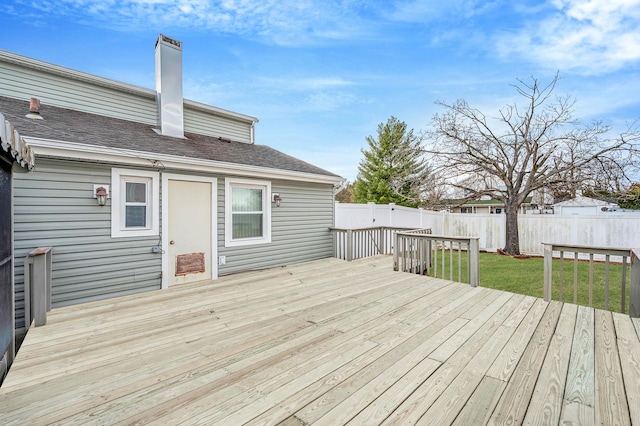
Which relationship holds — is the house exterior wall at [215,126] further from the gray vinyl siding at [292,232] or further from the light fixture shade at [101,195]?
the light fixture shade at [101,195]

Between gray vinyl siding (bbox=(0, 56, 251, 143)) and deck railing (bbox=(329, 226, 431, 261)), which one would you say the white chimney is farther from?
deck railing (bbox=(329, 226, 431, 261))

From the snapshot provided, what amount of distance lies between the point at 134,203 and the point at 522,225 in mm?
12312

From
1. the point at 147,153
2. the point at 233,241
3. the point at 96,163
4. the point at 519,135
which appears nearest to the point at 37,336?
the point at 96,163

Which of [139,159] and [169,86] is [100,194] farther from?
[169,86]

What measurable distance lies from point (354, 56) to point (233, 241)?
7.81 meters

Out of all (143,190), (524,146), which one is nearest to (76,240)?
(143,190)

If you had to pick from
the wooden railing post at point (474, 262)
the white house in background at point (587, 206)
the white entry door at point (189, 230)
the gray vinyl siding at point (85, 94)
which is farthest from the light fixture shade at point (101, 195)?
the white house in background at point (587, 206)

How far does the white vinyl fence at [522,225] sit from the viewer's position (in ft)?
29.6

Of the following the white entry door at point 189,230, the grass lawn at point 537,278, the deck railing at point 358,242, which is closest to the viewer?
the white entry door at point 189,230

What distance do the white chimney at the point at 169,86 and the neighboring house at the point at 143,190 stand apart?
0.08 ft

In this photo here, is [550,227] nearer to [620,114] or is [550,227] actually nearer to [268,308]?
[620,114]

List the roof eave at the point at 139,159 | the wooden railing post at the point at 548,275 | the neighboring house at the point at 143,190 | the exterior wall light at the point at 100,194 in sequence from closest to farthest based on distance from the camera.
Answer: the roof eave at the point at 139,159, the wooden railing post at the point at 548,275, the neighboring house at the point at 143,190, the exterior wall light at the point at 100,194

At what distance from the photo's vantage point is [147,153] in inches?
181

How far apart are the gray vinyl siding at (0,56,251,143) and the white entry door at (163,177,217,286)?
2.69 meters
